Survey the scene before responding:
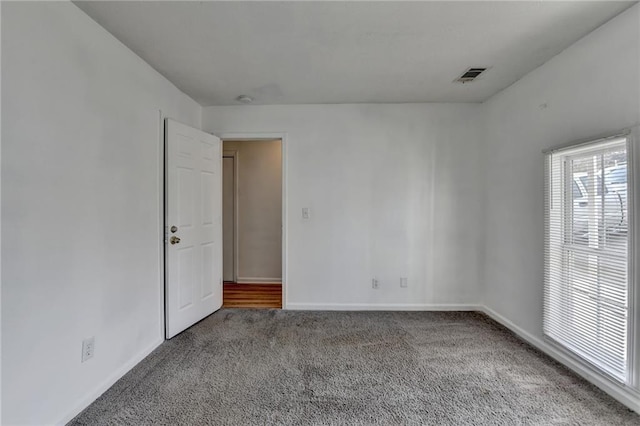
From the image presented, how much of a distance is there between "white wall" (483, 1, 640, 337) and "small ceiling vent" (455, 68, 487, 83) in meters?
0.45

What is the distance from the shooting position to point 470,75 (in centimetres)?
258

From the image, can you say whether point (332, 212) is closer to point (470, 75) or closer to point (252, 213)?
point (252, 213)

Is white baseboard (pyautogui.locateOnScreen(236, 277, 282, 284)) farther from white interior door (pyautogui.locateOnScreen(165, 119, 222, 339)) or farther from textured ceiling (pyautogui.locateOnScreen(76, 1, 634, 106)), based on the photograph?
textured ceiling (pyautogui.locateOnScreen(76, 1, 634, 106))

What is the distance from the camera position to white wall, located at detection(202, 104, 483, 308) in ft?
10.9

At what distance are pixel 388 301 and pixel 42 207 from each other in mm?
3096

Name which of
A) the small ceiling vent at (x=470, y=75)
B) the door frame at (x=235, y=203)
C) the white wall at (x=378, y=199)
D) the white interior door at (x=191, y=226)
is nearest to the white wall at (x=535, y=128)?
the white wall at (x=378, y=199)

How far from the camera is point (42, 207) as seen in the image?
1.47 m

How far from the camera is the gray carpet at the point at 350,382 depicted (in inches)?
65.4

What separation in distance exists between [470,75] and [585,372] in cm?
249

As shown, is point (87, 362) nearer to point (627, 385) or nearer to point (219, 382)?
point (219, 382)

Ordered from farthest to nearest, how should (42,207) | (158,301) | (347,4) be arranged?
(158,301), (347,4), (42,207)

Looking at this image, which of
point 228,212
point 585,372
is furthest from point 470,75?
point 228,212

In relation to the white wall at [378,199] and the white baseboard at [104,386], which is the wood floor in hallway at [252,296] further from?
the white baseboard at [104,386]

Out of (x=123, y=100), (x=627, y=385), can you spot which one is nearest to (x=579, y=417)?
(x=627, y=385)
